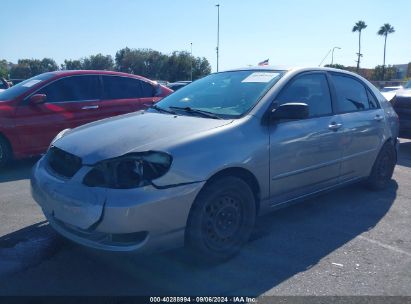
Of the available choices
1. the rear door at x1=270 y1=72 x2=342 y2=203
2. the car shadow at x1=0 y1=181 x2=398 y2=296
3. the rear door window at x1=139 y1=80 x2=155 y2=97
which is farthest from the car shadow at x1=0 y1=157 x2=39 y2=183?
the rear door at x1=270 y1=72 x2=342 y2=203

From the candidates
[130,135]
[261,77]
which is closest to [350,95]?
[261,77]

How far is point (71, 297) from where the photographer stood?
9.44 ft

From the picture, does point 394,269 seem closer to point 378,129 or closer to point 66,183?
point 378,129

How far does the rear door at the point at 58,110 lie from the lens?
6523 millimetres

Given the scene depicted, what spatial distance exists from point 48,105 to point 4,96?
2.45 feet

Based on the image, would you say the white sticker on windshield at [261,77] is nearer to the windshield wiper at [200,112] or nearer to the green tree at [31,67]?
the windshield wiper at [200,112]

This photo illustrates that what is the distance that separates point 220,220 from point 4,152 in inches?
176

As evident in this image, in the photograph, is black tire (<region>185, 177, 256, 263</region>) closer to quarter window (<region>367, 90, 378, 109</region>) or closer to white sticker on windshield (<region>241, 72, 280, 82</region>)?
white sticker on windshield (<region>241, 72, 280, 82</region>)

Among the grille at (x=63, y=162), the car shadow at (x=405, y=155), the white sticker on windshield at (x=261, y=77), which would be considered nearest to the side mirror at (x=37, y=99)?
the grille at (x=63, y=162)

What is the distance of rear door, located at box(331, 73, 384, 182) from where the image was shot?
15.3 ft

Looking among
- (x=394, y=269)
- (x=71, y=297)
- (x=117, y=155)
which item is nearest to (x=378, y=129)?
(x=394, y=269)

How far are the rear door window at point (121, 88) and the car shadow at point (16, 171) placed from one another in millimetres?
1829

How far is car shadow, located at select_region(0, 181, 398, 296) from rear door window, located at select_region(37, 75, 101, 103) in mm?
3326

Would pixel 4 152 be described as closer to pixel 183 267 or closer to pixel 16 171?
pixel 16 171
